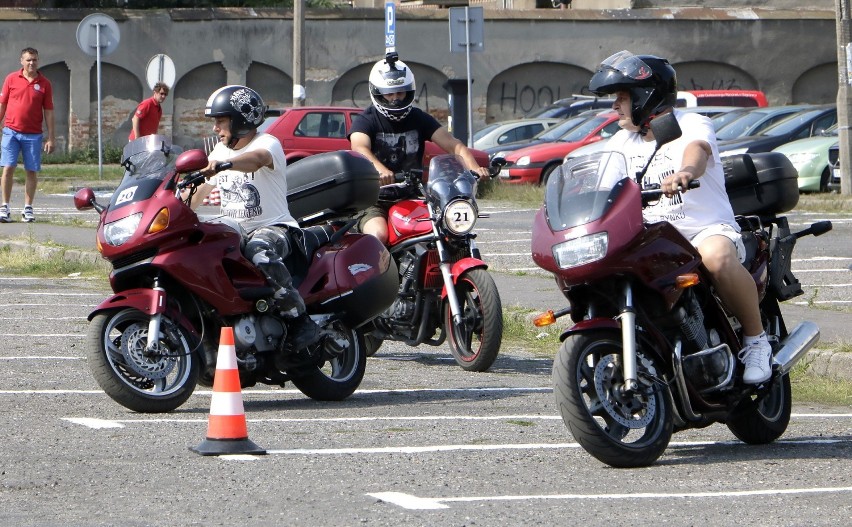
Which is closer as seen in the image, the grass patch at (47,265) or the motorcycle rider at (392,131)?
the motorcycle rider at (392,131)

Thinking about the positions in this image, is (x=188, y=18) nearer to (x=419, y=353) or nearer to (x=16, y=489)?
(x=419, y=353)

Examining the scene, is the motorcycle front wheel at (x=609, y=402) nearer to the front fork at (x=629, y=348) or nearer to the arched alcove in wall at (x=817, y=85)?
the front fork at (x=629, y=348)

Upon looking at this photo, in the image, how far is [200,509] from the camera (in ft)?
18.0

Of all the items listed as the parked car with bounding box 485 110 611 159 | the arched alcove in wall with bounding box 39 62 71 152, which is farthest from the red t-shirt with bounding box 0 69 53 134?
the arched alcove in wall with bounding box 39 62 71 152

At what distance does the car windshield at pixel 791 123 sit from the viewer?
1004 inches

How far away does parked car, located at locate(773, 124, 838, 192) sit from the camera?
24172 mm

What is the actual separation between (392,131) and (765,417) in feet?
12.6

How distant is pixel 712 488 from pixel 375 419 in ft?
7.29

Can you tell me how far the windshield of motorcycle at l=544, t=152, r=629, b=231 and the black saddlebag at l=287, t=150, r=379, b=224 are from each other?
108 inches

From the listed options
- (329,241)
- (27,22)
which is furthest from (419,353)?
(27,22)

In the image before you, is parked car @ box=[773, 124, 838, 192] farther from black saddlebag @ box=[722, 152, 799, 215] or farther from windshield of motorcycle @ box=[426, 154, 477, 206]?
black saddlebag @ box=[722, 152, 799, 215]

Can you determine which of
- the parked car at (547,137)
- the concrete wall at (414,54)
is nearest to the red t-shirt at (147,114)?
the parked car at (547,137)

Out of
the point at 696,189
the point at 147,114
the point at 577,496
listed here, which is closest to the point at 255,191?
the point at 696,189

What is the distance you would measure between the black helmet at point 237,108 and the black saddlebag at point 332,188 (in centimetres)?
81
